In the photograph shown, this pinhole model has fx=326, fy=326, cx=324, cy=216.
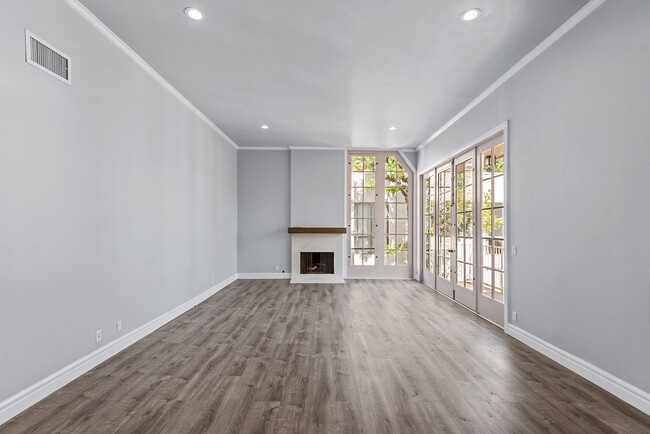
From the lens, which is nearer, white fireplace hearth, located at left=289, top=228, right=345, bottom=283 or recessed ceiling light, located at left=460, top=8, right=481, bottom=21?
recessed ceiling light, located at left=460, top=8, right=481, bottom=21

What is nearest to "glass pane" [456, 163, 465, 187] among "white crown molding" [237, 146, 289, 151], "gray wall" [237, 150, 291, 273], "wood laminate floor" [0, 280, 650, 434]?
"wood laminate floor" [0, 280, 650, 434]

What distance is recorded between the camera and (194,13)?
2.60 metres

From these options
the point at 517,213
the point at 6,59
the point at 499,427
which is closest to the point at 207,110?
the point at 6,59

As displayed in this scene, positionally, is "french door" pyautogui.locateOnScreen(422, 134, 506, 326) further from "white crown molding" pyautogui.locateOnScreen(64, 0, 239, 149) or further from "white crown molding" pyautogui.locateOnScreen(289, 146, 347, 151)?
"white crown molding" pyautogui.locateOnScreen(64, 0, 239, 149)

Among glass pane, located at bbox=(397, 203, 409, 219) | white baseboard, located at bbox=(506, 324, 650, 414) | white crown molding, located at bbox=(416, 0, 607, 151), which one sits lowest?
white baseboard, located at bbox=(506, 324, 650, 414)

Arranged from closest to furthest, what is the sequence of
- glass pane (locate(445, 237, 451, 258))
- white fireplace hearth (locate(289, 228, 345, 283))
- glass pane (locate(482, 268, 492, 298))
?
glass pane (locate(482, 268, 492, 298)) → glass pane (locate(445, 237, 451, 258)) → white fireplace hearth (locate(289, 228, 345, 283))

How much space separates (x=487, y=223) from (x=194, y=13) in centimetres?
393

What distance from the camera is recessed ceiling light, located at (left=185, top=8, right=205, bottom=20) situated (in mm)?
2562

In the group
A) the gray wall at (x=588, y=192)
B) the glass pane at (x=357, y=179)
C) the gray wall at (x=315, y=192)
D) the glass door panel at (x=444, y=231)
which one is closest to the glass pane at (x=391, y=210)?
the glass pane at (x=357, y=179)

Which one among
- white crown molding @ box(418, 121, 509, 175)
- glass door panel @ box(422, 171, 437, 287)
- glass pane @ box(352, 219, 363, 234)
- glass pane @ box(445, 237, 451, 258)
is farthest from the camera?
glass pane @ box(352, 219, 363, 234)

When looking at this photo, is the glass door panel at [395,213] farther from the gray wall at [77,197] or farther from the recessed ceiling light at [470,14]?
the recessed ceiling light at [470,14]

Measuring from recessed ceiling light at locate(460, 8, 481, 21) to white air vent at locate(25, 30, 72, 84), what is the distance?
307cm

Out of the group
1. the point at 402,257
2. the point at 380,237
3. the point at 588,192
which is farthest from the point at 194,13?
the point at 402,257

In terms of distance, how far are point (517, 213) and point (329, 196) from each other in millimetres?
4147
